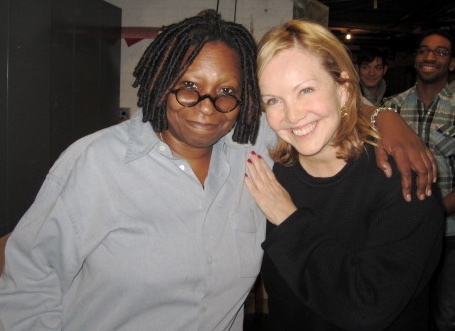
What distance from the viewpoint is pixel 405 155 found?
1312mm

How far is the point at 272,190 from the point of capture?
144 cm

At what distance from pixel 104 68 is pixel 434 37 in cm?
306

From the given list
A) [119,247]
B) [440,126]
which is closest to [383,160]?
[119,247]

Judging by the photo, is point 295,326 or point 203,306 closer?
point 203,306

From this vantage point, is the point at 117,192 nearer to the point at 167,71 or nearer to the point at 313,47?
the point at 167,71

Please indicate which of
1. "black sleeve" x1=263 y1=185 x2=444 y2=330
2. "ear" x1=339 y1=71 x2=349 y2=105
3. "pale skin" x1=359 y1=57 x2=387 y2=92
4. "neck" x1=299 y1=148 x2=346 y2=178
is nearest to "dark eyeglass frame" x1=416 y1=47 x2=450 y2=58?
"pale skin" x1=359 y1=57 x2=387 y2=92

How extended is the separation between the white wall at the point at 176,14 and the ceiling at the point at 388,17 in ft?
5.00

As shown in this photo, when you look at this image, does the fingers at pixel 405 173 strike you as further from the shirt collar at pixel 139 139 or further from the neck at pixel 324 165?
the shirt collar at pixel 139 139

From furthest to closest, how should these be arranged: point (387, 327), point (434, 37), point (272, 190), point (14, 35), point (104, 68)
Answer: point (104, 68), point (434, 37), point (14, 35), point (272, 190), point (387, 327)

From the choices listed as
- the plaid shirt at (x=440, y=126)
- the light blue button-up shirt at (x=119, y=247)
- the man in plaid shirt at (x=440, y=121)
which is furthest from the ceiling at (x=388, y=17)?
the light blue button-up shirt at (x=119, y=247)

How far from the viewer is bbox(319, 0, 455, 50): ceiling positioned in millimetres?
5395

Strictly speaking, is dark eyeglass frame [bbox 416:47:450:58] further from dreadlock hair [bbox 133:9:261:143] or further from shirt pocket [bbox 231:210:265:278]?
shirt pocket [bbox 231:210:265:278]

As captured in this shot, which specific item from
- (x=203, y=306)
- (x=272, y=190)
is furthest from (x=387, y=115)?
(x=203, y=306)

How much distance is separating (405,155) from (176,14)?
11.2 feet
